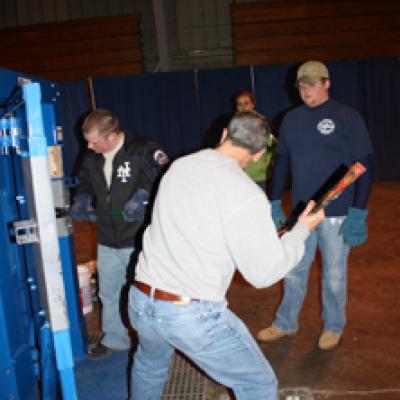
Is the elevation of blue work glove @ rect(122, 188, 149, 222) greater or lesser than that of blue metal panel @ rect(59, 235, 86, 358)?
greater

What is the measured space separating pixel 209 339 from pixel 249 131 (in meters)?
0.81

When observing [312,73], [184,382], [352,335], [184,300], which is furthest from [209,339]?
[352,335]

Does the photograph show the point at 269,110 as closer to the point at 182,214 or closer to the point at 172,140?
the point at 172,140

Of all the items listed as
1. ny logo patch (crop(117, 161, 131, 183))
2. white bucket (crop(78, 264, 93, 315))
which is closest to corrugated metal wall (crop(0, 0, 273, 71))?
white bucket (crop(78, 264, 93, 315))

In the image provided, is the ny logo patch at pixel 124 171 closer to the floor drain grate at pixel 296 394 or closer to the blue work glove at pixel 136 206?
the blue work glove at pixel 136 206

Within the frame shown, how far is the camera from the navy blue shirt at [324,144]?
9.42 feet

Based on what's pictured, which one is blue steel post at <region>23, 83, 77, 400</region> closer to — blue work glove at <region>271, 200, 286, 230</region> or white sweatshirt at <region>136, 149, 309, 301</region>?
white sweatshirt at <region>136, 149, 309, 301</region>

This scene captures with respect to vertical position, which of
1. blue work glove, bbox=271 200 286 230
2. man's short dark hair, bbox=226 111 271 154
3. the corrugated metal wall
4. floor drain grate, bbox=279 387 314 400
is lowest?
floor drain grate, bbox=279 387 314 400

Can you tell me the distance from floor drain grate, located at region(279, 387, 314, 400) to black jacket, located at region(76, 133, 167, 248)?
4.28 feet

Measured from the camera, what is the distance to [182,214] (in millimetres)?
1737

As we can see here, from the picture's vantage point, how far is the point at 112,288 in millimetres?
3234

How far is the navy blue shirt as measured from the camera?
2.87 meters

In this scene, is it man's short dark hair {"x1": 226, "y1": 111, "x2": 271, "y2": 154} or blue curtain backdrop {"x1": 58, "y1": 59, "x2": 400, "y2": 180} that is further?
blue curtain backdrop {"x1": 58, "y1": 59, "x2": 400, "y2": 180}

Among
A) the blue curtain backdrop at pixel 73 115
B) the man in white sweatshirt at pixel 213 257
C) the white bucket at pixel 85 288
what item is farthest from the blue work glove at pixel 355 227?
the blue curtain backdrop at pixel 73 115
